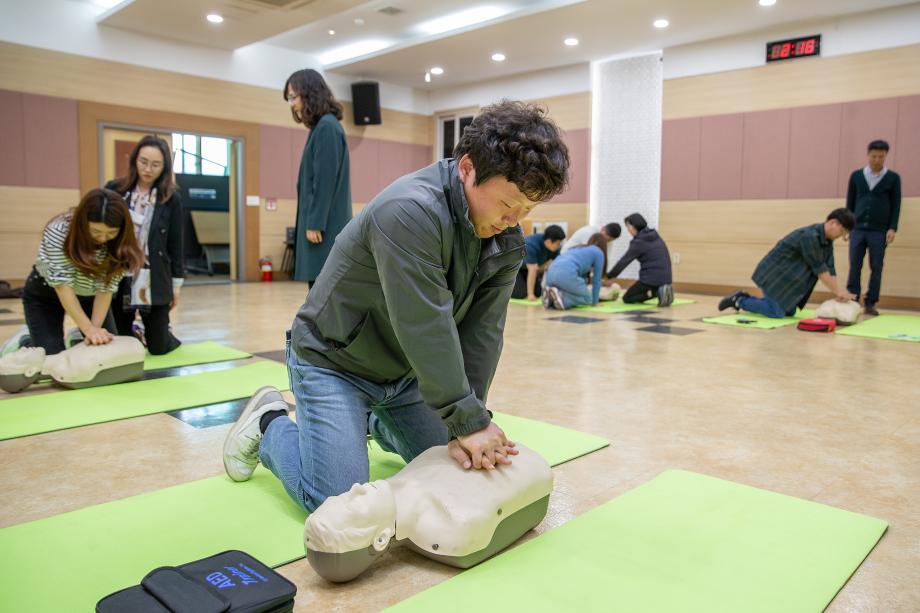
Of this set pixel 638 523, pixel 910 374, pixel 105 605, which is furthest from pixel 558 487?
pixel 910 374

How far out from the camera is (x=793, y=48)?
7379 mm

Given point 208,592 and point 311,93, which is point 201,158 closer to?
point 311,93

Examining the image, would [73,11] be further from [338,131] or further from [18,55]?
[338,131]

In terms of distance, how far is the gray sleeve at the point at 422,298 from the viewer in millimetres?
1384

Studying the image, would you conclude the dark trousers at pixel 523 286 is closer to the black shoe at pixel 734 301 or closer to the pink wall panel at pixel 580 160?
the black shoe at pixel 734 301

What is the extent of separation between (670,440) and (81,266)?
2450mm

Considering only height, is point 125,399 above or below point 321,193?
below

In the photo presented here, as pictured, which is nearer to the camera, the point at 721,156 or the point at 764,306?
the point at 764,306

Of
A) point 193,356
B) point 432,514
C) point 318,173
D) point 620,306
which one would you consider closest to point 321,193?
point 318,173

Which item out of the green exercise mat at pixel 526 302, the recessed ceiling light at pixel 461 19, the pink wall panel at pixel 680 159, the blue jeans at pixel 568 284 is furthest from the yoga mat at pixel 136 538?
the pink wall panel at pixel 680 159

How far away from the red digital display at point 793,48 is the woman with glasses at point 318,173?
6010 mm

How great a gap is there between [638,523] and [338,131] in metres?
2.28

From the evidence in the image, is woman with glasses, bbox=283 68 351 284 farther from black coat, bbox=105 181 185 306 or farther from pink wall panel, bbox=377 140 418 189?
pink wall panel, bbox=377 140 418 189

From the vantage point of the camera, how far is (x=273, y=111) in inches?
362
